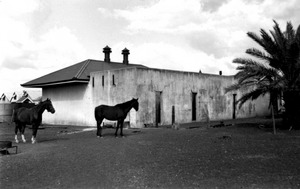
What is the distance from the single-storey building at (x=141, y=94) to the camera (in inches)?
920

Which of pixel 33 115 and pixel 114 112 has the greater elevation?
pixel 114 112

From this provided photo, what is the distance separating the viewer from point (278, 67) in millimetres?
17766

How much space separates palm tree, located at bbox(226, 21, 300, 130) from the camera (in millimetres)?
16750

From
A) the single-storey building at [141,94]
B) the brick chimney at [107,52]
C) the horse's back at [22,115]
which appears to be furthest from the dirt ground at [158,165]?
the brick chimney at [107,52]

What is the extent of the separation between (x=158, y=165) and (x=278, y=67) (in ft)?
37.4

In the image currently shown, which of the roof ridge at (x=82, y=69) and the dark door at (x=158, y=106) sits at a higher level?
the roof ridge at (x=82, y=69)

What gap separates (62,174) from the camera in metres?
7.99

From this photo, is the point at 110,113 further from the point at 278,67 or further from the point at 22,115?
the point at 278,67

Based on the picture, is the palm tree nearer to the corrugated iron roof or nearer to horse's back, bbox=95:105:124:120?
horse's back, bbox=95:105:124:120

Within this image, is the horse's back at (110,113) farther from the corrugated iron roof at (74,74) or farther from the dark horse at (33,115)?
the corrugated iron roof at (74,74)

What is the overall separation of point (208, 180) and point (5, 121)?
28245 millimetres

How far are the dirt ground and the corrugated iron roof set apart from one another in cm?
1406

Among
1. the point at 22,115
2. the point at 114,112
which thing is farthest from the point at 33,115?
the point at 114,112

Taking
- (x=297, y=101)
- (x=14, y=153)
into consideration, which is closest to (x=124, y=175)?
(x=14, y=153)
